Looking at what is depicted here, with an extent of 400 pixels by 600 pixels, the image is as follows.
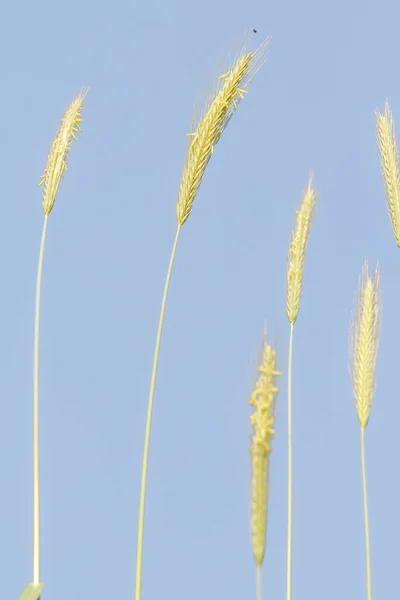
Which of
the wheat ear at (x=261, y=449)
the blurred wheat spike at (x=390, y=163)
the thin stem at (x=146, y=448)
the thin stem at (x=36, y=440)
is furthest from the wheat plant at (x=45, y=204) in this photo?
the blurred wheat spike at (x=390, y=163)

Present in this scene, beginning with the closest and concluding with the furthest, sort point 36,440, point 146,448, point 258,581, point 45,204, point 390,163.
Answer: point 258,581, point 146,448, point 36,440, point 45,204, point 390,163

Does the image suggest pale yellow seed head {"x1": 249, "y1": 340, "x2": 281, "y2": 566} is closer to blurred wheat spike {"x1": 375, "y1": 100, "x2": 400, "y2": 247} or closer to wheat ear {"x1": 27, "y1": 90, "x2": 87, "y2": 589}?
wheat ear {"x1": 27, "y1": 90, "x2": 87, "y2": 589}

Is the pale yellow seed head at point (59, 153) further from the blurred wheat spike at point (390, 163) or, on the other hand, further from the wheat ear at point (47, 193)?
the blurred wheat spike at point (390, 163)

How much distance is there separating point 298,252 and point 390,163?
2.12 ft

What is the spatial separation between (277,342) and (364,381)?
54 cm

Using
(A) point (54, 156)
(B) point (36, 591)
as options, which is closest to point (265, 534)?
(B) point (36, 591)

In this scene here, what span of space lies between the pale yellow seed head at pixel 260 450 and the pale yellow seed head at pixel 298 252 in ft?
2.88

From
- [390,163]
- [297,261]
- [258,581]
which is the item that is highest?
[390,163]

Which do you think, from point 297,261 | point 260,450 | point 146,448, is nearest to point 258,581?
point 260,450

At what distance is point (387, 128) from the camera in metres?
3.68

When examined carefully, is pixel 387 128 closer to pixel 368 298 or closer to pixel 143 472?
pixel 368 298

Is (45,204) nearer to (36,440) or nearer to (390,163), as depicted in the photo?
(36,440)

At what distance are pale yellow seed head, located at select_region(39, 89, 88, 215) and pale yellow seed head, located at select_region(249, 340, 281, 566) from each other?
1.19m

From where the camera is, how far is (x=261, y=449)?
2123 mm
